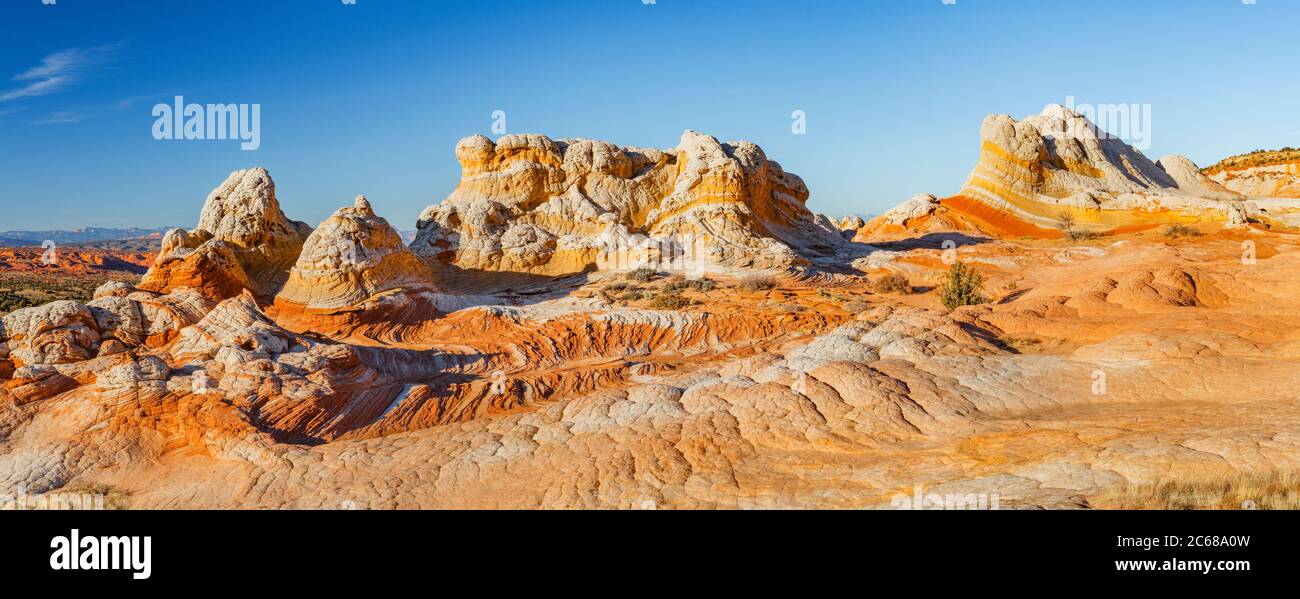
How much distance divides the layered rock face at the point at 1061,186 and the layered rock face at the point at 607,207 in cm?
1035

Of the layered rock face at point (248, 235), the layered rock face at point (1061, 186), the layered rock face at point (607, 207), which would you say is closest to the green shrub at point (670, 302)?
the layered rock face at point (607, 207)

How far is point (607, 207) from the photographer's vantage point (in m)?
29.0

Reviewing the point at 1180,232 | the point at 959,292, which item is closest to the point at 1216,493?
the point at 959,292

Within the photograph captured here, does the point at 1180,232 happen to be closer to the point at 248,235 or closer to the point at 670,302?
the point at 670,302

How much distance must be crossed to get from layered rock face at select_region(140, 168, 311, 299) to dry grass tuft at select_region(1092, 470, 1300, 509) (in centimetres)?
1834

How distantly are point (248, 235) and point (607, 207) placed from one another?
1308 centimetres

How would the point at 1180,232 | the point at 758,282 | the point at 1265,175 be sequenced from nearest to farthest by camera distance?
the point at 758,282
the point at 1180,232
the point at 1265,175

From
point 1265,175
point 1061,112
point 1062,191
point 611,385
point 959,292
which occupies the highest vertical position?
point 1061,112

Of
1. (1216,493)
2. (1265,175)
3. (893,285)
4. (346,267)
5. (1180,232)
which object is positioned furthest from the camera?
(1265,175)

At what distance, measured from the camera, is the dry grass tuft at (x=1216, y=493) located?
5137 millimetres

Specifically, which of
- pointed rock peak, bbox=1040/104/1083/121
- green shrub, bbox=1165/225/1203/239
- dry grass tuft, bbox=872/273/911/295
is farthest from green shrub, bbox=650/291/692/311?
pointed rock peak, bbox=1040/104/1083/121

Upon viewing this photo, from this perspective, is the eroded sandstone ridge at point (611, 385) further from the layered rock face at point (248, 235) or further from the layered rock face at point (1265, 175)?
the layered rock face at point (1265, 175)
